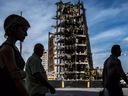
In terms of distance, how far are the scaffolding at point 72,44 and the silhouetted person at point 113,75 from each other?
8813 cm

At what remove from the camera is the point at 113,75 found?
8.13 metres

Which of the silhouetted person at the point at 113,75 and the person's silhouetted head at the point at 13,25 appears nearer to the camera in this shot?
the person's silhouetted head at the point at 13,25

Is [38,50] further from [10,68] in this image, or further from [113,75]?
[10,68]

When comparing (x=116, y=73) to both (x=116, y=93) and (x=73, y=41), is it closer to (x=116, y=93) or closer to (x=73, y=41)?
(x=116, y=93)

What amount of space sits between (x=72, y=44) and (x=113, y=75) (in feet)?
320

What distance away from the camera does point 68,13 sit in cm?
11506

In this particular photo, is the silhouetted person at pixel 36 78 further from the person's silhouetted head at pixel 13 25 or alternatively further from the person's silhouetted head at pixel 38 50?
the person's silhouetted head at pixel 13 25

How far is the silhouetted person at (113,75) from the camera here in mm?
8102

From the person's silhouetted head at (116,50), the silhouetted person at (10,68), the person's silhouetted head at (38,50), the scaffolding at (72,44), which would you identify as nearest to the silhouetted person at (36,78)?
the person's silhouetted head at (38,50)

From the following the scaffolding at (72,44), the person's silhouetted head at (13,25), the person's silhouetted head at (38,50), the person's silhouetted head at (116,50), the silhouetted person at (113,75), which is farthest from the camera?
the scaffolding at (72,44)

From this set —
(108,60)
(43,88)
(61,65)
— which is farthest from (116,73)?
(61,65)

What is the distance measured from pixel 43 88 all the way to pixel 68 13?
108600 mm

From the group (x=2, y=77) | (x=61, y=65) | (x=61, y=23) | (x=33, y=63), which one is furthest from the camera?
(x=61, y=23)

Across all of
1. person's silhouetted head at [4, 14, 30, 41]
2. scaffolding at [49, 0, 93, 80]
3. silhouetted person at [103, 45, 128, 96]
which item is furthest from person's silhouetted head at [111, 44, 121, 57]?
scaffolding at [49, 0, 93, 80]
